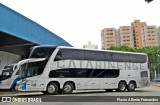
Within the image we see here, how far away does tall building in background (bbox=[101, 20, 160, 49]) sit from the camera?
102 meters

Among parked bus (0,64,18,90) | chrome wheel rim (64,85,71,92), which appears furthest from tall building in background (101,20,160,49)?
chrome wheel rim (64,85,71,92)

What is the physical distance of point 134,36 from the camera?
4220 inches

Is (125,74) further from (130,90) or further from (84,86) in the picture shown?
(84,86)

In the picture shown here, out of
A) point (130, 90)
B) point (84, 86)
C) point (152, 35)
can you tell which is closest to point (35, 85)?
point (84, 86)

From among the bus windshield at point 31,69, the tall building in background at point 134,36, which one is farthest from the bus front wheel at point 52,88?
the tall building in background at point 134,36

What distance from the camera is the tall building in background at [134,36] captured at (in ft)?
334

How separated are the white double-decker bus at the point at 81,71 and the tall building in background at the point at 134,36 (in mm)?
80599

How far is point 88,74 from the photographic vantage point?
65.4ft

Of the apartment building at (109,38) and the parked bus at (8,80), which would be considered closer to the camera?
the parked bus at (8,80)

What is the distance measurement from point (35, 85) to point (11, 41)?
10.5 m

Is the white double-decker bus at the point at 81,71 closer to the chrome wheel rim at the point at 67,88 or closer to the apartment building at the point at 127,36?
the chrome wheel rim at the point at 67,88

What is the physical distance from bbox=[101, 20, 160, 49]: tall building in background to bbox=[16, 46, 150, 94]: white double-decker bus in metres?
80.6

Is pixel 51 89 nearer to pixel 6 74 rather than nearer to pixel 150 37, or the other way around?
pixel 6 74

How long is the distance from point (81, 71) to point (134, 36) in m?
90.5
